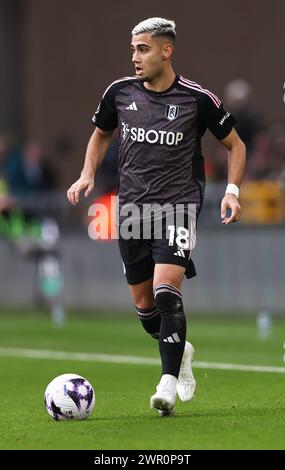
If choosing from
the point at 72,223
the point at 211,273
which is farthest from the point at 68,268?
the point at 211,273

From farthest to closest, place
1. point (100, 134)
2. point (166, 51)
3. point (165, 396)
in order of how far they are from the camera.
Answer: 1. point (100, 134)
2. point (166, 51)
3. point (165, 396)

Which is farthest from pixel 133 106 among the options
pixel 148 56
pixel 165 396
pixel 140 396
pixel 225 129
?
pixel 140 396

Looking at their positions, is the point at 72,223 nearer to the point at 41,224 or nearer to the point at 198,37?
the point at 41,224

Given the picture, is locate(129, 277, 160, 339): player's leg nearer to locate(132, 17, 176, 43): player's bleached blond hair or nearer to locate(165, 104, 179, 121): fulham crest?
locate(165, 104, 179, 121): fulham crest

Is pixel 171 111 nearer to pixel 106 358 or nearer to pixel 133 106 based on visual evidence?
pixel 133 106

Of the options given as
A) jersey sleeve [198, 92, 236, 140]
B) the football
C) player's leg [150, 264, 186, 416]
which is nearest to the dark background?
jersey sleeve [198, 92, 236, 140]

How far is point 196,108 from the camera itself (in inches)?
388

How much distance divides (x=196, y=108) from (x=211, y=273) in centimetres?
1222

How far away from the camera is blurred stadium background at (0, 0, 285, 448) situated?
21141 millimetres

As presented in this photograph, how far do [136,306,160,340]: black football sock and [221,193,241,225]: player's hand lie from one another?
Result: 1.00m

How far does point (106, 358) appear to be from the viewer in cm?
1504

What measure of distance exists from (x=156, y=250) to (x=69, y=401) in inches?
48.2

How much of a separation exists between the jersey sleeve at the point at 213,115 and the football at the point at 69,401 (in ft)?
6.78

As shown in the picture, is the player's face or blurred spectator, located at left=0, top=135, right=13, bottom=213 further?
blurred spectator, located at left=0, top=135, right=13, bottom=213
